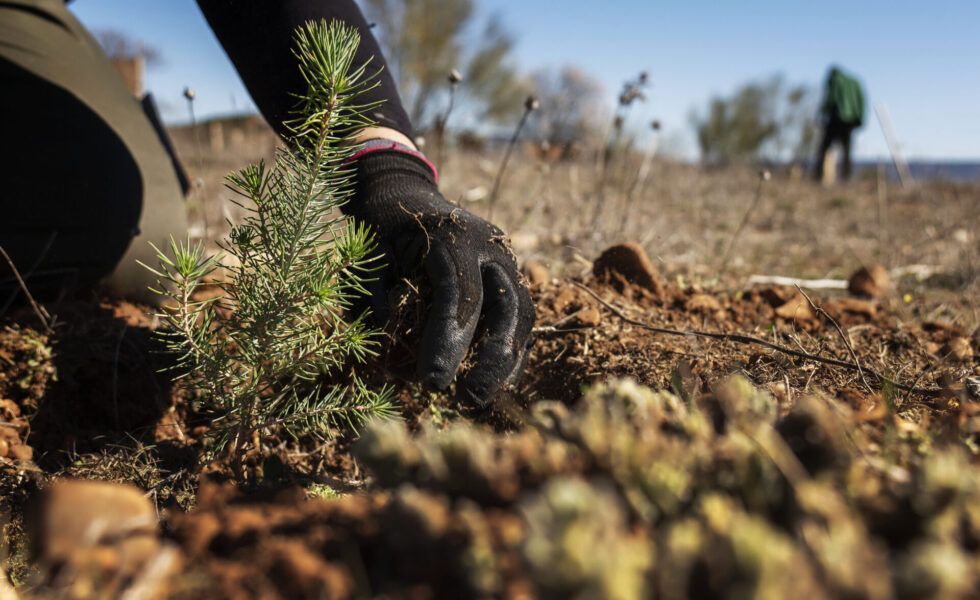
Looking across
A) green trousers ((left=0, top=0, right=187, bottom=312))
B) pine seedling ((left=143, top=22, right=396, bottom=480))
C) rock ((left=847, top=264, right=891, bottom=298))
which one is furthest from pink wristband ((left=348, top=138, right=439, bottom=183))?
rock ((left=847, top=264, right=891, bottom=298))

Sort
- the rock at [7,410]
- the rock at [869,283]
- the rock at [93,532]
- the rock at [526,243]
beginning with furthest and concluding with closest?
the rock at [526,243] < the rock at [869,283] < the rock at [7,410] < the rock at [93,532]

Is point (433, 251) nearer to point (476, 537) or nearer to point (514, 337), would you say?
point (514, 337)

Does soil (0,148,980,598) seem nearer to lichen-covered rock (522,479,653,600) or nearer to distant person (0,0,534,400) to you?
lichen-covered rock (522,479,653,600)

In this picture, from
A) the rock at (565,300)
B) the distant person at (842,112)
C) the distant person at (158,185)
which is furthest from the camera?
the distant person at (842,112)

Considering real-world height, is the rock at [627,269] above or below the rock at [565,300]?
above

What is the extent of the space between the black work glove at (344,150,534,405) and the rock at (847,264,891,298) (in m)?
2.20

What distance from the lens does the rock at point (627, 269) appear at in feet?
7.63

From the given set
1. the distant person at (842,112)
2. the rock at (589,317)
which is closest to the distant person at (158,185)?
the rock at (589,317)

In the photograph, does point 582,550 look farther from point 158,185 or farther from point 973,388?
point 158,185

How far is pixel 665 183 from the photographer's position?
1016cm

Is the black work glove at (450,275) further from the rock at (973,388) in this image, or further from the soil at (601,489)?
the rock at (973,388)

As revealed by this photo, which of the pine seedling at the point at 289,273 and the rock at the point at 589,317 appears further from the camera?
the rock at the point at 589,317

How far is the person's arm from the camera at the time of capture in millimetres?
1529

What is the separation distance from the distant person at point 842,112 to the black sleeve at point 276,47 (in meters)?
16.5
